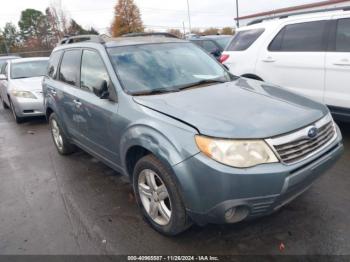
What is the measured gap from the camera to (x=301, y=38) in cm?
507

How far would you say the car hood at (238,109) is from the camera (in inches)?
93.7

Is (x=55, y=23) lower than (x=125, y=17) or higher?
higher

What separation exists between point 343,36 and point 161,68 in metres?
2.88

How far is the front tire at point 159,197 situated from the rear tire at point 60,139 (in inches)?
89.9

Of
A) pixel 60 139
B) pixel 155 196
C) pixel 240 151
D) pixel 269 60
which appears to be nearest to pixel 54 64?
pixel 60 139

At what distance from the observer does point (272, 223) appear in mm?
2949

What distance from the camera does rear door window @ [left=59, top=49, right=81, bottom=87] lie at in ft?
13.5

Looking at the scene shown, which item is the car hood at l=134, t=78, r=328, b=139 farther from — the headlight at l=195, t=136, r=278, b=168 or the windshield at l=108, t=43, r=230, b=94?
the windshield at l=108, t=43, r=230, b=94

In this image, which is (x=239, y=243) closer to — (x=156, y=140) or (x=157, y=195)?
(x=157, y=195)

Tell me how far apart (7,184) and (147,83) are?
8.60 ft

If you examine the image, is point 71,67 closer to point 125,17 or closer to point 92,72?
point 92,72

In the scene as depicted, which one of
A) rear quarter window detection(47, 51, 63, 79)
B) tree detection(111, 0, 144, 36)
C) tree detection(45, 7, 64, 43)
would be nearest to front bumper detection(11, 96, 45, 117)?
rear quarter window detection(47, 51, 63, 79)

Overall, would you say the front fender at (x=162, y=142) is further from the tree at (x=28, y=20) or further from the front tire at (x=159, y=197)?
the tree at (x=28, y=20)

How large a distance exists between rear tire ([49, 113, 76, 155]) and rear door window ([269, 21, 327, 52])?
3.72m
